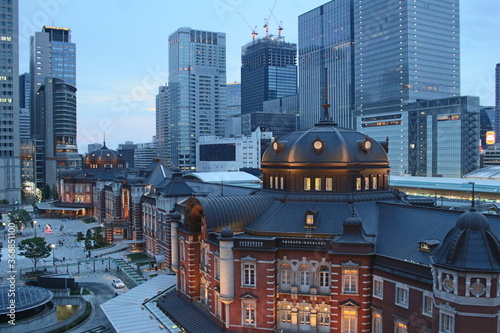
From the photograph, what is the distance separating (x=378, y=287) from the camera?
41188mm

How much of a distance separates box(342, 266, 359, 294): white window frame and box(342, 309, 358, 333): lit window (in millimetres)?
1811

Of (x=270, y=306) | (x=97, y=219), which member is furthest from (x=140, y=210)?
(x=270, y=306)

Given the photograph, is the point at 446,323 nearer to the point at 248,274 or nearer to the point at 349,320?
A: the point at 349,320

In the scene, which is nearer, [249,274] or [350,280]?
[350,280]

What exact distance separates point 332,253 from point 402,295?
6.75 m

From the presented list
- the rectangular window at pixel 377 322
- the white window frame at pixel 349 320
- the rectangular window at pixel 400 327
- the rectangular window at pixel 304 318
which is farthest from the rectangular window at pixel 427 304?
the rectangular window at pixel 304 318

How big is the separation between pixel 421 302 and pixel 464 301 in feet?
16.3

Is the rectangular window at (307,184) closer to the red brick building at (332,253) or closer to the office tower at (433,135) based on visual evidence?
the red brick building at (332,253)

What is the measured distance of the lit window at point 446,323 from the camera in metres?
33.2

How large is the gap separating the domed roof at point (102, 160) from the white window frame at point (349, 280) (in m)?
135

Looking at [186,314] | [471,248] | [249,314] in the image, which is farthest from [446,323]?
[186,314]

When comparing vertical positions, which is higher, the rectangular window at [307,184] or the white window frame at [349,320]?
the rectangular window at [307,184]

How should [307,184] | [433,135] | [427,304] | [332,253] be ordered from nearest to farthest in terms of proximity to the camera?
[427,304]
[332,253]
[307,184]
[433,135]

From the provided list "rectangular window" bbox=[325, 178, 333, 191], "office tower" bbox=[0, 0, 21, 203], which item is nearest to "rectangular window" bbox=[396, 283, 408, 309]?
"rectangular window" bbox=[325, 178, 333, 191]
